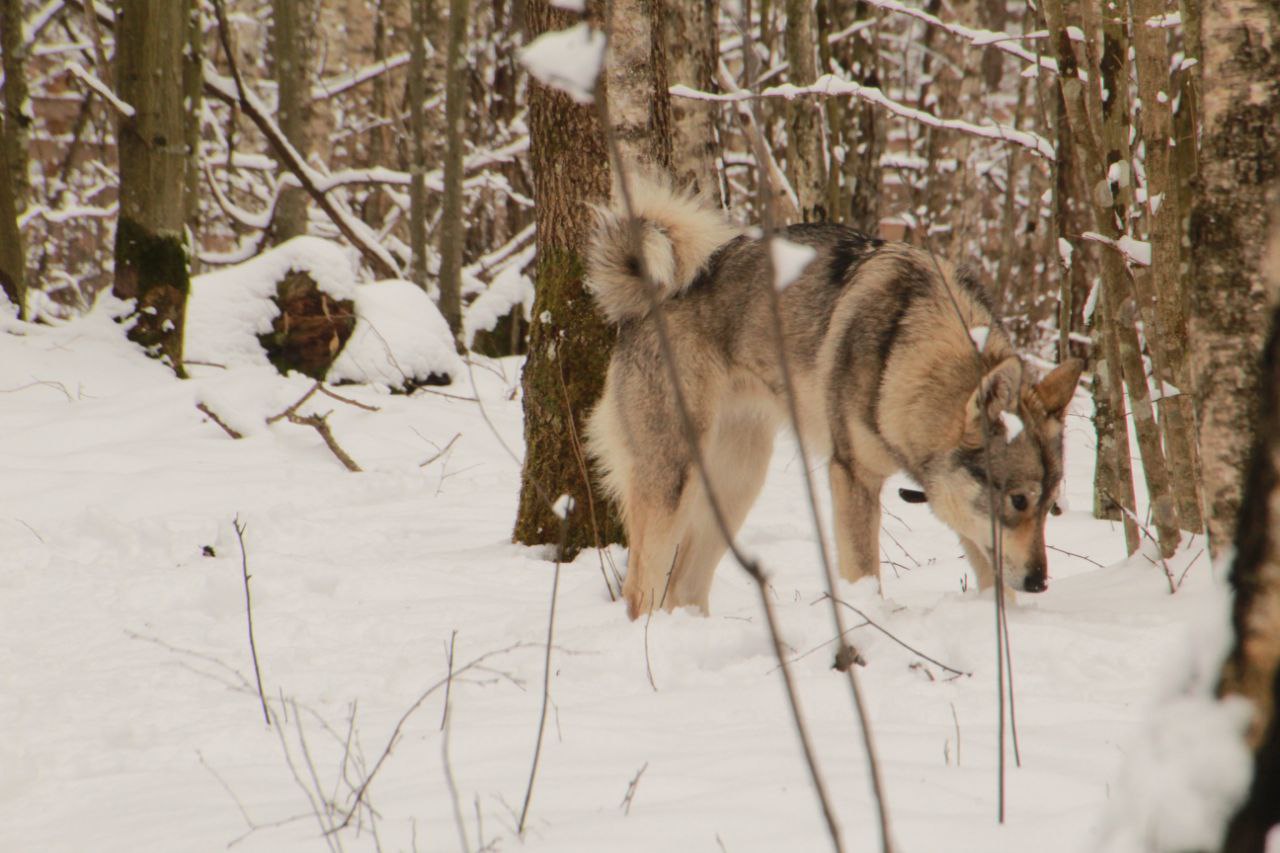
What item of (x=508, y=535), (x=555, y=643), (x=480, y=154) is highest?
(x=480, y=154)

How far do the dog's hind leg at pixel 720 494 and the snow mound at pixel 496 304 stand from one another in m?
6.88

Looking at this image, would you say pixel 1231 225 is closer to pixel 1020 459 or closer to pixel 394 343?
pixel 1020 459

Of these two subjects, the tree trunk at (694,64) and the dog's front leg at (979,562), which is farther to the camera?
the tree trunk at (694,64)

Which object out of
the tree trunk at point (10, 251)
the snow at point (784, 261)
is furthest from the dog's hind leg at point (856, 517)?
the tree trunk at point (10, 251)

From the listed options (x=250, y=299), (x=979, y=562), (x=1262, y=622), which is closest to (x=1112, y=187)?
(x=979, y=562)

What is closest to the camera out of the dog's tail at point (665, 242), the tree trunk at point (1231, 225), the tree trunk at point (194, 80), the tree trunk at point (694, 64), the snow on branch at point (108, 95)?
the tree trunk at point (1231, 225)

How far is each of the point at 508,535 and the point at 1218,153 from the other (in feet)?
14.1

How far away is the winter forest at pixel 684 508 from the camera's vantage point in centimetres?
171

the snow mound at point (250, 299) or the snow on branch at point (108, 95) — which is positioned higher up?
the snow on branch at point (108, 95)

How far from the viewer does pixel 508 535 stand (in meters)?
5.59

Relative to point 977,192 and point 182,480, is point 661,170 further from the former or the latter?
point 977,192

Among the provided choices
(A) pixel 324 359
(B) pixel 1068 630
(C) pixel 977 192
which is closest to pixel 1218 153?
(B) pixel 1068 630

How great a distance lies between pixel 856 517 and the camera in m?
4.25

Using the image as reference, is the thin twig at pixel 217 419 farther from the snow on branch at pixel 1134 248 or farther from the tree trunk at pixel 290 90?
the snow on branch at pixel 1134 248
